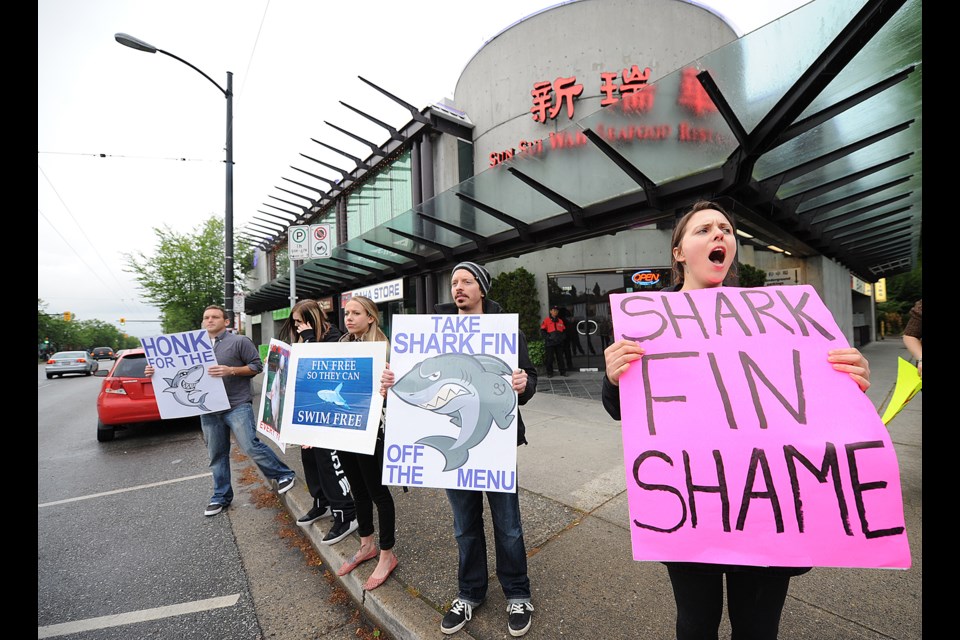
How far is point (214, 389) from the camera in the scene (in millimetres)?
3846

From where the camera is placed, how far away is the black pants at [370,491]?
249 cm

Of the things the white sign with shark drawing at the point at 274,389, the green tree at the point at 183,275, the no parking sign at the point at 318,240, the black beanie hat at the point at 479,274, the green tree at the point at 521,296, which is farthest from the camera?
the green tree at the point at 183,275

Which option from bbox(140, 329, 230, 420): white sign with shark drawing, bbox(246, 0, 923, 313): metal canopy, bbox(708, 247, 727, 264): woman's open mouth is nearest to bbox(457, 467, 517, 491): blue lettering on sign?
bbox(708, 247, 727, 264): woman's open mouth

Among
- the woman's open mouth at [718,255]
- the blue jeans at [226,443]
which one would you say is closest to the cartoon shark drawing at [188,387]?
the blue jeans at [226,443]

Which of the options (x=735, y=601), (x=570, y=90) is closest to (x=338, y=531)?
(x=735, y=601)

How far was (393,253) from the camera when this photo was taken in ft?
38.4

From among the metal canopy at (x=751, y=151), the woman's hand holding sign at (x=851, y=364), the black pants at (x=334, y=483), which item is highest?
the metal canopy at (x=751, y=151)

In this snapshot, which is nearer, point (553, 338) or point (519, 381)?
point (519, 381)

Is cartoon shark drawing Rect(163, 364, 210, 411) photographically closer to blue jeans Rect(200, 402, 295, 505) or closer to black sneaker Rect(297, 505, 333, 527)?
blue jeans Rect(200, 402, 295, 505)

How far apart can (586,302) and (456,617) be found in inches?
412

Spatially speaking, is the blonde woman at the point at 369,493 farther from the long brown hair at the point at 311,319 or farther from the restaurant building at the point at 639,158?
the restaurant building at the point at 639,158

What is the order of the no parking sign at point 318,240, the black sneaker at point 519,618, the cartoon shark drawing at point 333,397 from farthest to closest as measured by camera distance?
the no parking sign at point 318,240 → the cartoon shark drawing at point 333,397 → the black sneaker at point 519,618

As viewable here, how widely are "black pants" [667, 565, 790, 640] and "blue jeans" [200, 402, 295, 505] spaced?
13.0 ft

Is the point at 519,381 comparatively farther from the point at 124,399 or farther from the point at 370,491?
the point at 124,399
